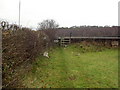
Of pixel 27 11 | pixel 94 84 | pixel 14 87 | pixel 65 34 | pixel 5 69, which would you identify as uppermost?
pixel 27 11

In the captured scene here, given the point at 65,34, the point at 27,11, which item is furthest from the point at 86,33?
the point at 27,11

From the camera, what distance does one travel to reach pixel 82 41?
15.0m

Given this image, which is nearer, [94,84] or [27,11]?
[94,84]

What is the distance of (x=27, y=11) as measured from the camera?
1202 centimetres

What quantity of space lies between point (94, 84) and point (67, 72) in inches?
63.6

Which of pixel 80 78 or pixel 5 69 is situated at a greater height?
pixel 5 69

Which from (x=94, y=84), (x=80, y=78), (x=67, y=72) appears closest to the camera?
(x=94, y=84)

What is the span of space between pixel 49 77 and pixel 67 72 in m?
0.98

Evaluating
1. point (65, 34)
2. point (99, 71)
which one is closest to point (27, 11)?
point (65, 34)

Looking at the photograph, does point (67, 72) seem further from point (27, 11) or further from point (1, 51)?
point (27, 11)

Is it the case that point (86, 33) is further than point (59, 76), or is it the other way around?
point (86, 33)

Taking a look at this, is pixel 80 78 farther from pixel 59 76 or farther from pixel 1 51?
pixel 1 51

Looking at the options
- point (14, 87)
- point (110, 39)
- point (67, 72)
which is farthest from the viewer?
point (110, 39)

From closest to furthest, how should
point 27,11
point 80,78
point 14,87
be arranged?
1. point 14,87
2. point 80,78
3. point 27,11
